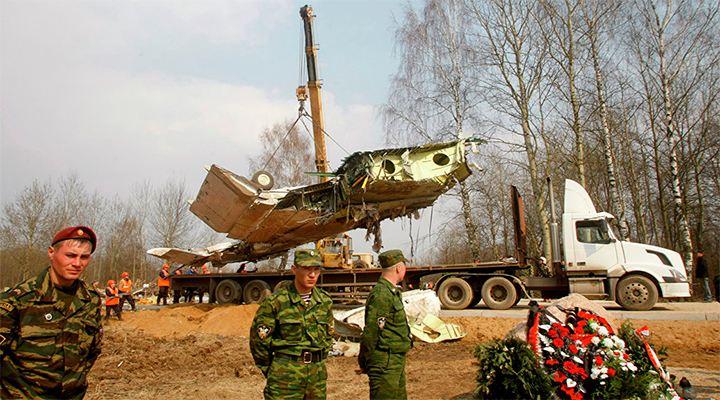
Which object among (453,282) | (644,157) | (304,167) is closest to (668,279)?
(453,282)

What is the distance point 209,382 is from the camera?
634cm

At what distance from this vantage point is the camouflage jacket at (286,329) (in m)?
3.12

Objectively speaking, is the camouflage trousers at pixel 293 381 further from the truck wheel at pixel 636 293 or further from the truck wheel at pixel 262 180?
the truck wheel at pixel 636 293

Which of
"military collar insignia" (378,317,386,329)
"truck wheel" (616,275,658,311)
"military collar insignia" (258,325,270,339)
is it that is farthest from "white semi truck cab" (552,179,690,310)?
"military collar insignia" (258,325,270,339)

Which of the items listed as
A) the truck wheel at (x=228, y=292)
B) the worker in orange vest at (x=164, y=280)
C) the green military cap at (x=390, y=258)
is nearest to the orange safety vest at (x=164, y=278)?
the worker in orange vest at (x=164, y=280)

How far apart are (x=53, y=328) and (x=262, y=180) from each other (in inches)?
322

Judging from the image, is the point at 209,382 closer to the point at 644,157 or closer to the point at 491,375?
the point at 491,375

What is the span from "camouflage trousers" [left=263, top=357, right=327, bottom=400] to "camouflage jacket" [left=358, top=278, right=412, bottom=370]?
53 cm

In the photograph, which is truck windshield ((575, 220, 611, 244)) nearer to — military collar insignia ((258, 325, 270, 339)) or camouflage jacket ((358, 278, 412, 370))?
camouflage jacket ((358, 278, 412, 370))

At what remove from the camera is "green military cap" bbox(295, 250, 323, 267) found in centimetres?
331

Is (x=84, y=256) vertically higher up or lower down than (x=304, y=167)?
lower down

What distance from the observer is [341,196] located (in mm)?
11273

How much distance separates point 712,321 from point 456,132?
33.2ft

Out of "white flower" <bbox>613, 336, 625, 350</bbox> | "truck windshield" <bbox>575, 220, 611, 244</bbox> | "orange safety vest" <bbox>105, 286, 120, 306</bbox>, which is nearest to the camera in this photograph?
"white flower" <bbox>613, 336, 625, 350</bbox>
